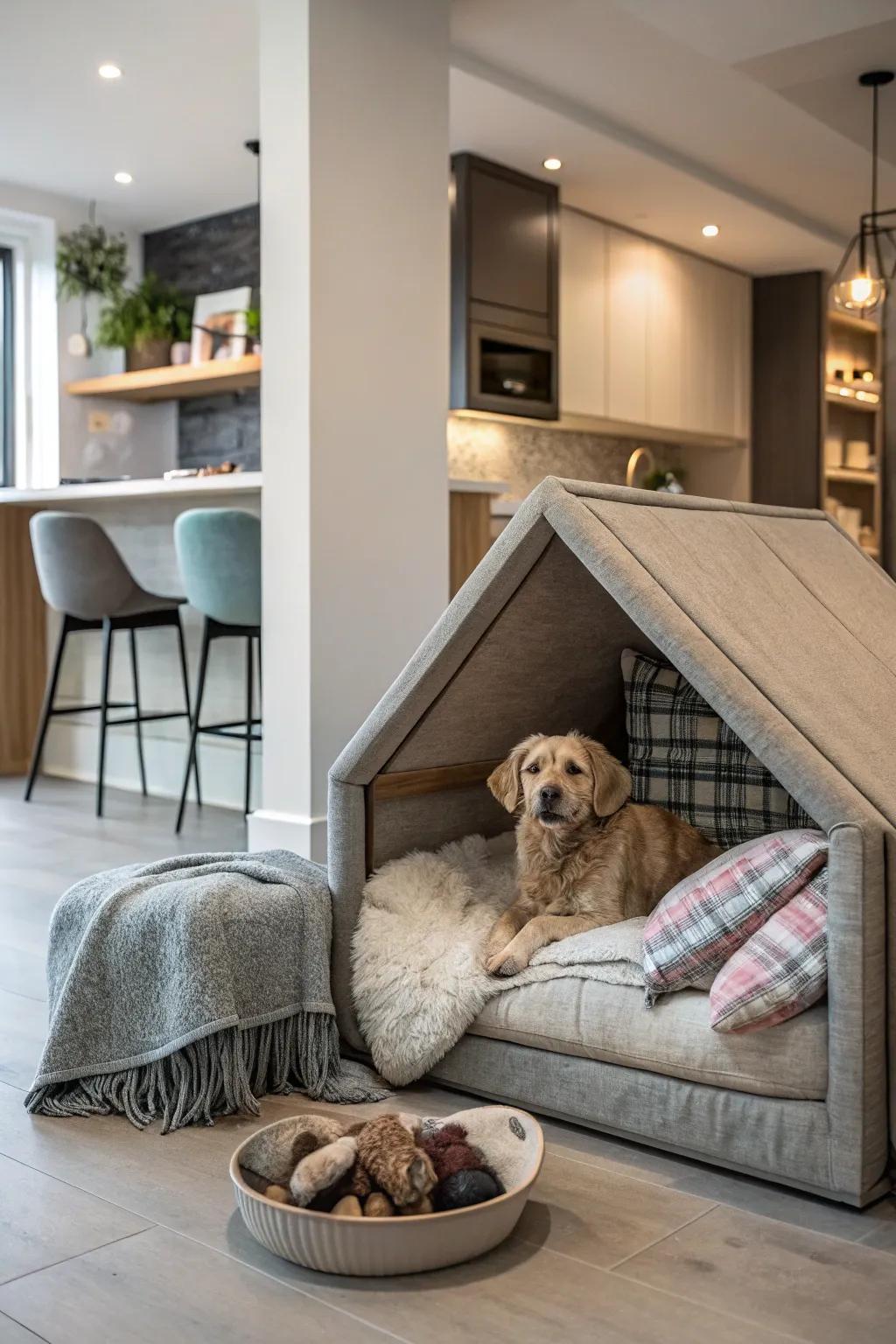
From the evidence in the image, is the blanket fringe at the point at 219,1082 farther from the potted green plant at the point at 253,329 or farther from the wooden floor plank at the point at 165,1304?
the potted green plant at the point at 253,329

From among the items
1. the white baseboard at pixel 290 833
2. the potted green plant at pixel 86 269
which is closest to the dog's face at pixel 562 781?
the white baseboard at pixel 290 833

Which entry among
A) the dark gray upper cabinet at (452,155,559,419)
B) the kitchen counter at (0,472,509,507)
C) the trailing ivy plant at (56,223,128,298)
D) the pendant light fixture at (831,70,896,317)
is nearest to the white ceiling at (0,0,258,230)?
the trailing ivy plant at (56,223,128,298)

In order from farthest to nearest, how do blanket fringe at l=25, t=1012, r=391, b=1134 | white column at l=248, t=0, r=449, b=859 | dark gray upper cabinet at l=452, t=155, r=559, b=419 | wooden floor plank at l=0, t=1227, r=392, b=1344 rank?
1. dark gray upper cabinet at l=452, t=155, r=559, b=419
2. white column at l=248, t=0, r=449, b=859
3. blanket fringe at l=25, t=1012, r=391, b=1134
4. wooden floor plank at l=0, t=1227, r=392, b=1344

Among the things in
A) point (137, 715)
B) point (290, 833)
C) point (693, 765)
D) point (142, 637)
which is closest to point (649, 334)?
point (142, 637)

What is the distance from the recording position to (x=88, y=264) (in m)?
6.34

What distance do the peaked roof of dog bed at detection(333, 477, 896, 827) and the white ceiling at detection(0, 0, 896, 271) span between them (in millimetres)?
2523

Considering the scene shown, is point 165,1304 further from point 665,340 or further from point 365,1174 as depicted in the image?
point 665,340

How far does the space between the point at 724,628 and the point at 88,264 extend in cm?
518

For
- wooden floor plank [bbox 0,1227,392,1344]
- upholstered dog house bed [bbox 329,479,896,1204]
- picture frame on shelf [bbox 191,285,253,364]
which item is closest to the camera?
wooden floor plank [bbox 0,1227,392,1344]

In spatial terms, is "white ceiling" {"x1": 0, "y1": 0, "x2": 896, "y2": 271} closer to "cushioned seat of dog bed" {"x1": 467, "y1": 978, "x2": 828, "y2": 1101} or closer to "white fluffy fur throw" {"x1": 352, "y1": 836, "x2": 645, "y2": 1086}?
"white fluffy fur throw" {"x1": 352, "y1": 836, "x2": 645, "y2": 1086}

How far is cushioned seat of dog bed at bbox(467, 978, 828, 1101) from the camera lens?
1794 millimetres

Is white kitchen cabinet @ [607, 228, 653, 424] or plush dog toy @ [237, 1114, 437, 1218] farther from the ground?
white kitchen cabinet @ [607, 228, 653, 424]

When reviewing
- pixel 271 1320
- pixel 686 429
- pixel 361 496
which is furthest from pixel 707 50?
pixel 271 1320

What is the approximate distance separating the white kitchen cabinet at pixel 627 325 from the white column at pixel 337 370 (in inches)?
108
